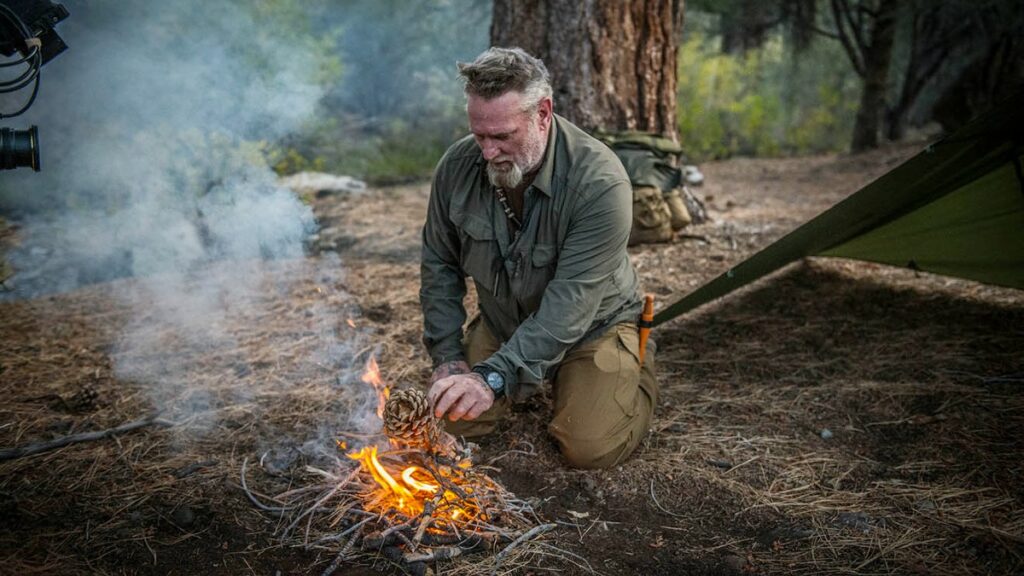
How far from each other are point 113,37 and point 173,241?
1636 mm

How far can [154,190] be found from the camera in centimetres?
529

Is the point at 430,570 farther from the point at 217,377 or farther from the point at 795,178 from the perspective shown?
the point at 795,178

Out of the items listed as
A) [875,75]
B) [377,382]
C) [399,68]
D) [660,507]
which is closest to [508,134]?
[377,382]

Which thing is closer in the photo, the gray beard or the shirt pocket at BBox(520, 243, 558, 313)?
the gray beard

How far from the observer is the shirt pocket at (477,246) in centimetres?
263

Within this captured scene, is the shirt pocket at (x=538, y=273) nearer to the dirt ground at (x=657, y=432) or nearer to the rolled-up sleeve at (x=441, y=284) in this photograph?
the rolled-up sleeve at (x=441, y=284)

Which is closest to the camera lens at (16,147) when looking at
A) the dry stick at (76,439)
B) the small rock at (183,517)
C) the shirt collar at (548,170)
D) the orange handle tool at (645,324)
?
the dry stick at (76,439)

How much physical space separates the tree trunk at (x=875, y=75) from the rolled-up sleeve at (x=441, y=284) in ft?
27.0

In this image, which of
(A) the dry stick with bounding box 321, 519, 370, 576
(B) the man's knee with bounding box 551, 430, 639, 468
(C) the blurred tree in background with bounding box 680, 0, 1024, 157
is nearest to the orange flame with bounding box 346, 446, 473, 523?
(A) the dry stick with bounding box 321, 519, 370, 576

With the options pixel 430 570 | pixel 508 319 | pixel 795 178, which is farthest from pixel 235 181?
pixel 795 178

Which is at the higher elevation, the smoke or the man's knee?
the smoke

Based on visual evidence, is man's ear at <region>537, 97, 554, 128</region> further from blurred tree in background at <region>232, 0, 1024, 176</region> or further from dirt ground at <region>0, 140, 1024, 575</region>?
blurred tree in background at <region>232, 0, 1024, 176</region>

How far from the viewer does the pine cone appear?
2180 millimetres

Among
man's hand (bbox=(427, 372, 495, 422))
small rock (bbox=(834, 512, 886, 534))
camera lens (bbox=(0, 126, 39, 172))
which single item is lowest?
small rock (bbox=(834, 512, 886, 534))
